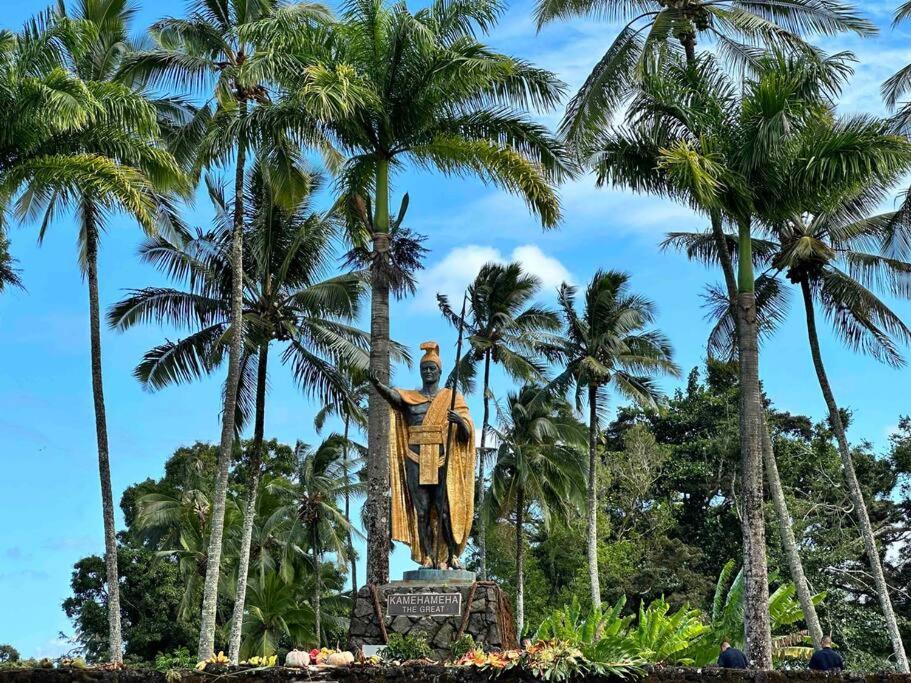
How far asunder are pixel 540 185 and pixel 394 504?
21.5 feet

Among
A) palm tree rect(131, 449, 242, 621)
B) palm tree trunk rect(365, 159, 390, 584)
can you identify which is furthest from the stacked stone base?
palm tree rect(131, 449, 242, 621)

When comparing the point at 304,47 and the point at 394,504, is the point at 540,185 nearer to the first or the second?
the point at 304,47

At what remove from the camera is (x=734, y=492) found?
39.0 meters

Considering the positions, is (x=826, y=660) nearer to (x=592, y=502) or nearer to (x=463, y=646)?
(x=463, y=646)

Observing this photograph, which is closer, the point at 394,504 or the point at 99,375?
the point at 394,504

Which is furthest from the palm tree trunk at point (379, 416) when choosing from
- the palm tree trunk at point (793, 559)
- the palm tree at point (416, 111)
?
the palm tree trunk at point (793, 559)

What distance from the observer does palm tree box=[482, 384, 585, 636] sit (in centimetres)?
3231

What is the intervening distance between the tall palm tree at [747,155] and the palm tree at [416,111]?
1.32 m

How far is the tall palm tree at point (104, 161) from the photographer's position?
1783cm

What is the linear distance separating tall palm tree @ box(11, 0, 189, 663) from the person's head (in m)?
5.05

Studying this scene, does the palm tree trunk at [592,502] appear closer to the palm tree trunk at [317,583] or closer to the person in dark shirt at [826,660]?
the palm tree trunk at [317,583]

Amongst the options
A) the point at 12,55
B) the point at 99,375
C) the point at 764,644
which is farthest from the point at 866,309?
the point at 12,55

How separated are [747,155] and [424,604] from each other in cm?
848

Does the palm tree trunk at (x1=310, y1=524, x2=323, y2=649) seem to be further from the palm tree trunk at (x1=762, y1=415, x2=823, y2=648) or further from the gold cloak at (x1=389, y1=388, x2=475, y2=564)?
the gold cloak at (x1=389, y1=388, x2=475, y2=564)
